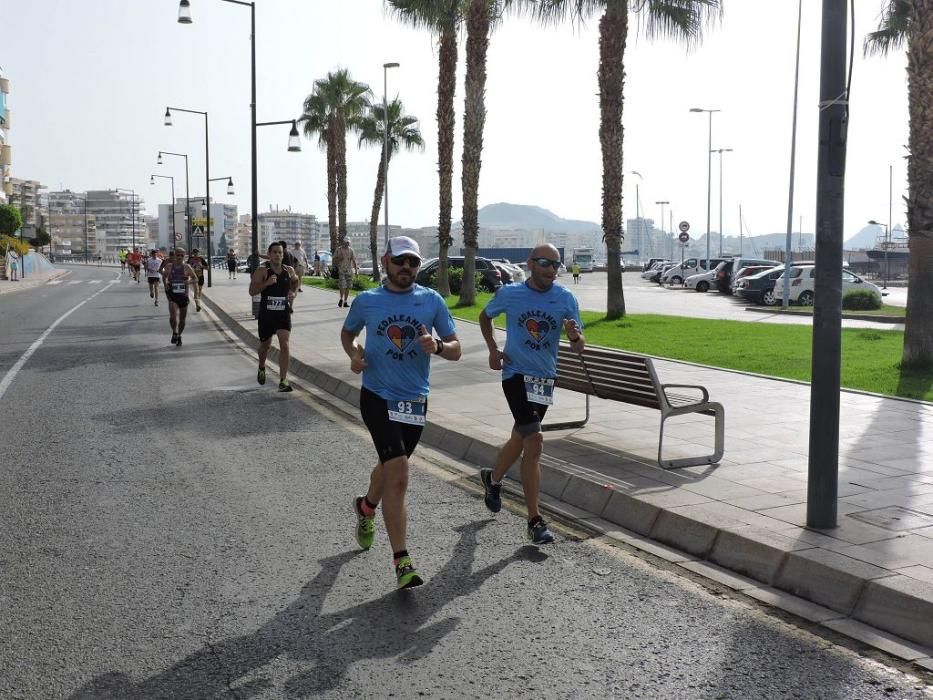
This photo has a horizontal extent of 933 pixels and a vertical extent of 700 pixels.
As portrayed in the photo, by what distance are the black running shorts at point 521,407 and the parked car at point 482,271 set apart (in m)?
29.7

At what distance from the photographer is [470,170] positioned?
1102 inches

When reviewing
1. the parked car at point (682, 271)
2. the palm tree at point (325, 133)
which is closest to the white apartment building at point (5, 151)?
the palm tree at point (325, 133)

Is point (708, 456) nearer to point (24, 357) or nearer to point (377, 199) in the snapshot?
point (24, 357)

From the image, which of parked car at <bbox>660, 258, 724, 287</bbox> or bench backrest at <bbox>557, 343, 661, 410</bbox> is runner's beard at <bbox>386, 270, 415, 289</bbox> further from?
parked car at <bbox>660, 258, 724, 287</bbox>

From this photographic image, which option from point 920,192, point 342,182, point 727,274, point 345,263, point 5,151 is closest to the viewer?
point 920,192

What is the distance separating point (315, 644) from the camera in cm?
420

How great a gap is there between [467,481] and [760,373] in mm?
6771

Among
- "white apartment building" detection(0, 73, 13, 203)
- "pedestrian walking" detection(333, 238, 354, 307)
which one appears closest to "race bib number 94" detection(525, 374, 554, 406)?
"pedestrian walking" detection(333, 238, 354, 307)

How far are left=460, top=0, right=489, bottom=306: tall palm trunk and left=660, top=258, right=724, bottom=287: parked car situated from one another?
1121 inches

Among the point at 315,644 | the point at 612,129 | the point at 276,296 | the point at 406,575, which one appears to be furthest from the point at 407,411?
the point at 612,129

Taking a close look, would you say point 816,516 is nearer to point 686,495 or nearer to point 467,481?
point 686,495

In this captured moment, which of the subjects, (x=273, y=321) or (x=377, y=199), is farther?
(x=377, y=199)

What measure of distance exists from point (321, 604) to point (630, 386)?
150 inches

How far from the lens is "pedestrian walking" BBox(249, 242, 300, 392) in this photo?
40.2 feet
